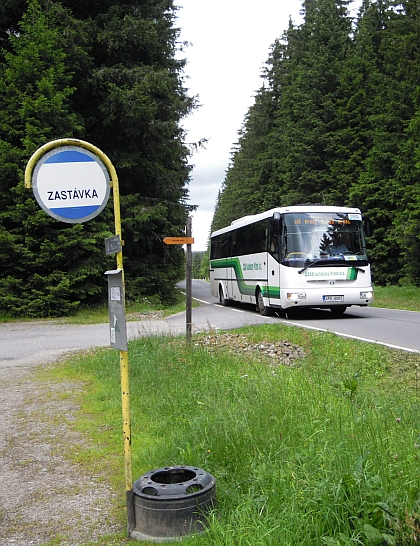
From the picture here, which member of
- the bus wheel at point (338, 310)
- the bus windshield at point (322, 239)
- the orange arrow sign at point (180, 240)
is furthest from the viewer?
the bus wheel at point (338, 310)

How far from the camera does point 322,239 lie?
54.0 feet

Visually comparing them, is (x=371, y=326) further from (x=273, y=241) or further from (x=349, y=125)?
(x=349, y=125)

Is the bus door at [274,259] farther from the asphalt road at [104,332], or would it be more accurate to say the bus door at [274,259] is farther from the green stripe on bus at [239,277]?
the asphalt road at [104,332]

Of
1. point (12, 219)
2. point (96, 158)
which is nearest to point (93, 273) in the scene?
point (12, 219)

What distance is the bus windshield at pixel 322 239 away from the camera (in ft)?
53.1

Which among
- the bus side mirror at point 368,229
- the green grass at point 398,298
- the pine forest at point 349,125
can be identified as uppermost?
the pine forest at point 349,125

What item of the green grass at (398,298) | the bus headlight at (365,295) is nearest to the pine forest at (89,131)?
the green grass at (398,298)

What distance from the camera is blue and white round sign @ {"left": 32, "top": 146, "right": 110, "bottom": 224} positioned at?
3.69 m

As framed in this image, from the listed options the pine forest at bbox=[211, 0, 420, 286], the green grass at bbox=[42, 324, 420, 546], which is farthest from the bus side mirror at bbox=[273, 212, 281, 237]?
the pine forest at bbox=[211, 0, 420, 286]

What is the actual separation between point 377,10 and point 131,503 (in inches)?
1885

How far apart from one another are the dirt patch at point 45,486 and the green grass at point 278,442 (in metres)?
0.17

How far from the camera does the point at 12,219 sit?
1983 centimetres

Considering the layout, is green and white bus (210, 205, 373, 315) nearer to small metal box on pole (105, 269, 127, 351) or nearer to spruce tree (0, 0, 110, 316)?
spruce tree (0, 0, 110, 316)

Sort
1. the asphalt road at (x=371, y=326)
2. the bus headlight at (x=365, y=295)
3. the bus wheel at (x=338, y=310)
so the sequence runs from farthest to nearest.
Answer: the bus wheel at (x=338, y=310), the bus headlight at (x=365, y=295), the asphalt road at (x=371, y=326)
